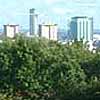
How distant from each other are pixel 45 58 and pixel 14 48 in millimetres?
1357

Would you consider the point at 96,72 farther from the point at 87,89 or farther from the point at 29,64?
the point at 87,89

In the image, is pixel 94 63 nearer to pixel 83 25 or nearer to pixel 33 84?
pixel 33 84

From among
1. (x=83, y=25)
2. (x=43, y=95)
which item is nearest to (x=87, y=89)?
(x=43, y=95)

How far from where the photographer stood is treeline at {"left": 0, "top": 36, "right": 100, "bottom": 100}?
52.4ft

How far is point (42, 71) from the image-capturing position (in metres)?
16.5

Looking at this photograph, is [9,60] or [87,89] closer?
[87,89]

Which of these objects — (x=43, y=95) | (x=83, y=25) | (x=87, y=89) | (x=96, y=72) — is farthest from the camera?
(x=83, y=25)

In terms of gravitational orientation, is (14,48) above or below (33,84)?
above

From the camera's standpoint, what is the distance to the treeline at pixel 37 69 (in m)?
16.0

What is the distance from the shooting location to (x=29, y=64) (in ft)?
54.2

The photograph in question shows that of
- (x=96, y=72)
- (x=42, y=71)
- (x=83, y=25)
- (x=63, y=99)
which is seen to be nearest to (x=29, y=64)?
(x=42, y=71)

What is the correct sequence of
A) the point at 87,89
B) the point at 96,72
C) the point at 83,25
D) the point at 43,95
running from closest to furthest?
the point at 87,89
the point at 43,95
the point at 96,72
the point at 83,25

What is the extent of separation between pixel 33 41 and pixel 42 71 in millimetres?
1715

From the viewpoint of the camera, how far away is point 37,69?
1656 cm
